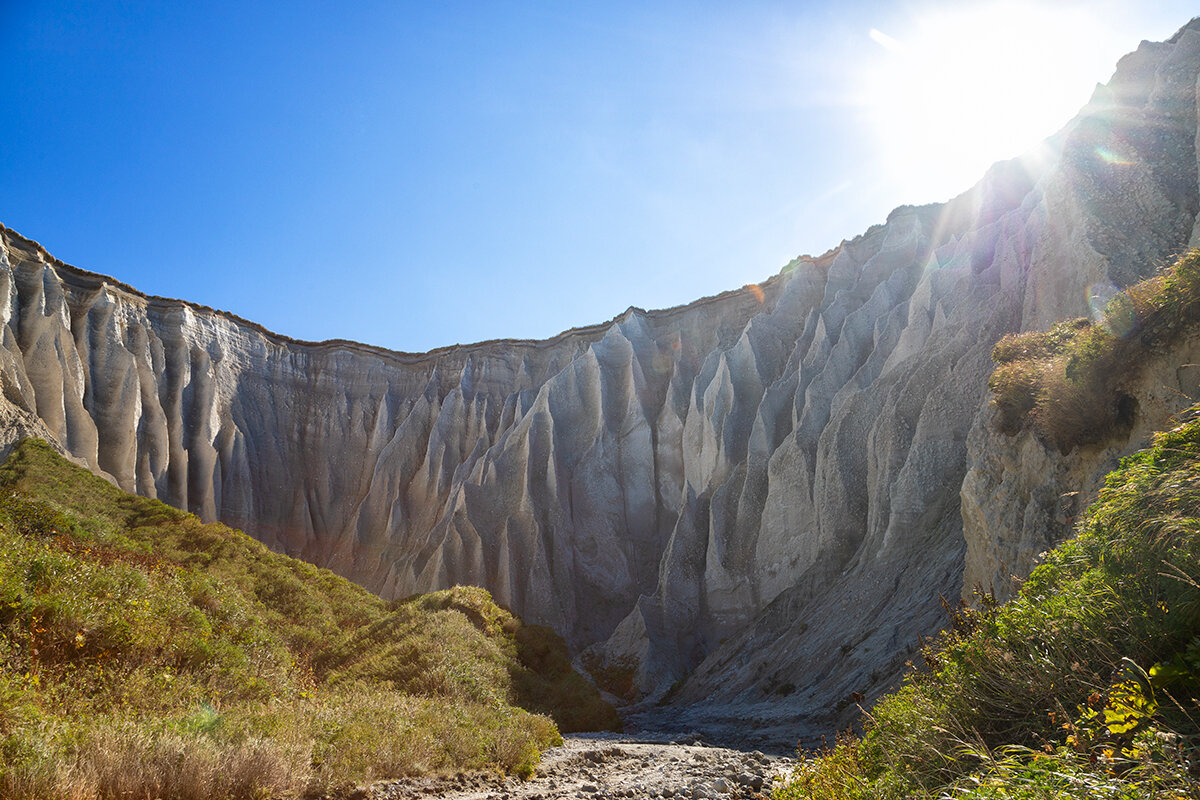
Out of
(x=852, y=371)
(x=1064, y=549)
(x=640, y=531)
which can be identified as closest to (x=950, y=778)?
(x=1064, y=549)

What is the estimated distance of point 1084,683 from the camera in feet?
13.4

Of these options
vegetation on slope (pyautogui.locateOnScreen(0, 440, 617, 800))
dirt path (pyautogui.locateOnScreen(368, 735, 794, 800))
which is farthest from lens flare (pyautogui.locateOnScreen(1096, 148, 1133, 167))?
vegetation on slope (pyautogui.locateOnScreen(0, 440, 617, 800))

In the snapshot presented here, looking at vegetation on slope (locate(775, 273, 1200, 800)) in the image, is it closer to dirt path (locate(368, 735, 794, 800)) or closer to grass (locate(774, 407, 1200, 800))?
grass (locate(774, 407, 1200, 800))

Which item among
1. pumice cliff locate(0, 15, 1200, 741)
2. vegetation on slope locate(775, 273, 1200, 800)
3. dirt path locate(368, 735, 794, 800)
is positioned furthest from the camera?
pumice cliff locate(0, 15, 1200, 741)

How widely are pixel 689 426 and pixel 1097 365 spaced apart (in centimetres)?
2599

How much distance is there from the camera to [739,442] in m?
31.3

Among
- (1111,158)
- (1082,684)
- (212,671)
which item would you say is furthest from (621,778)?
(1111,158)

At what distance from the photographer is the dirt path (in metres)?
8.12

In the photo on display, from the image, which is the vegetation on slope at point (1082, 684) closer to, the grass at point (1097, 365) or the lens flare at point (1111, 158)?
the grass at point (1097, 365)

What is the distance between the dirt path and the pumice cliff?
3.68 meters

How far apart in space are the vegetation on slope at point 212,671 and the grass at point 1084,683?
5.07 metres

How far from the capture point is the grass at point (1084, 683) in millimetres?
3053

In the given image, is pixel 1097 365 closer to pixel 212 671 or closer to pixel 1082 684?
pixel 1082 684

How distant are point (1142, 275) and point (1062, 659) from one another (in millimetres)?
14378
